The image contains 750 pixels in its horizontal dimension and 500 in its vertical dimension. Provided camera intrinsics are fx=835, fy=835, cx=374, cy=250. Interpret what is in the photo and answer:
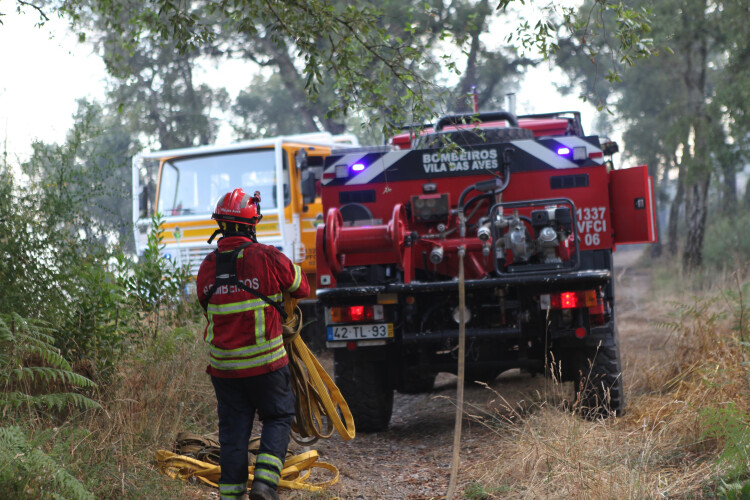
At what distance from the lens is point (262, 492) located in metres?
4.08

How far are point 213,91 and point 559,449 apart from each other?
29.3 m

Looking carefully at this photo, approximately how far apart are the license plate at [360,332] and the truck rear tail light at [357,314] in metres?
0.05

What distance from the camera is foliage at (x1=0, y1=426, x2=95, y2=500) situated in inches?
144

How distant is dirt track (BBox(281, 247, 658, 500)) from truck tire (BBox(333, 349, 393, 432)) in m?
0.17

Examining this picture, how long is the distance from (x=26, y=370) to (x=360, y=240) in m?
2.48

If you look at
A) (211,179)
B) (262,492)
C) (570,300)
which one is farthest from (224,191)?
(262,492)

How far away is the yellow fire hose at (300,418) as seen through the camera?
468cm

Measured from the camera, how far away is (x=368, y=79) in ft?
20.8

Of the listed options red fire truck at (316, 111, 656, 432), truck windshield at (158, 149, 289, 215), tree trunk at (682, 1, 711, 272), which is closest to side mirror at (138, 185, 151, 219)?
truck windshield at (158, 149, 289, 215)

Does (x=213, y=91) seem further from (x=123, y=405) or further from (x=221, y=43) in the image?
(x=123, y=405)

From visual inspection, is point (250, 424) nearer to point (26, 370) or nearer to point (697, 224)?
point (26, 370)

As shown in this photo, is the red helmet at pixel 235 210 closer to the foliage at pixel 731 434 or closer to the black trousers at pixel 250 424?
the black trousers at pixel 250 424

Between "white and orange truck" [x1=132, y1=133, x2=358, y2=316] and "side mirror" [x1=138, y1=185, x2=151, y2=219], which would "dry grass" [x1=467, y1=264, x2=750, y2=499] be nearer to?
"white and orange truck" [x1=132, y1=133, x2=358, y2=316]

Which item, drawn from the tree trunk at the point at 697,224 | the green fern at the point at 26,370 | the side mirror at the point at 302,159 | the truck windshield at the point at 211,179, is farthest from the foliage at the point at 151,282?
the tree trunk at the point at 697,224
